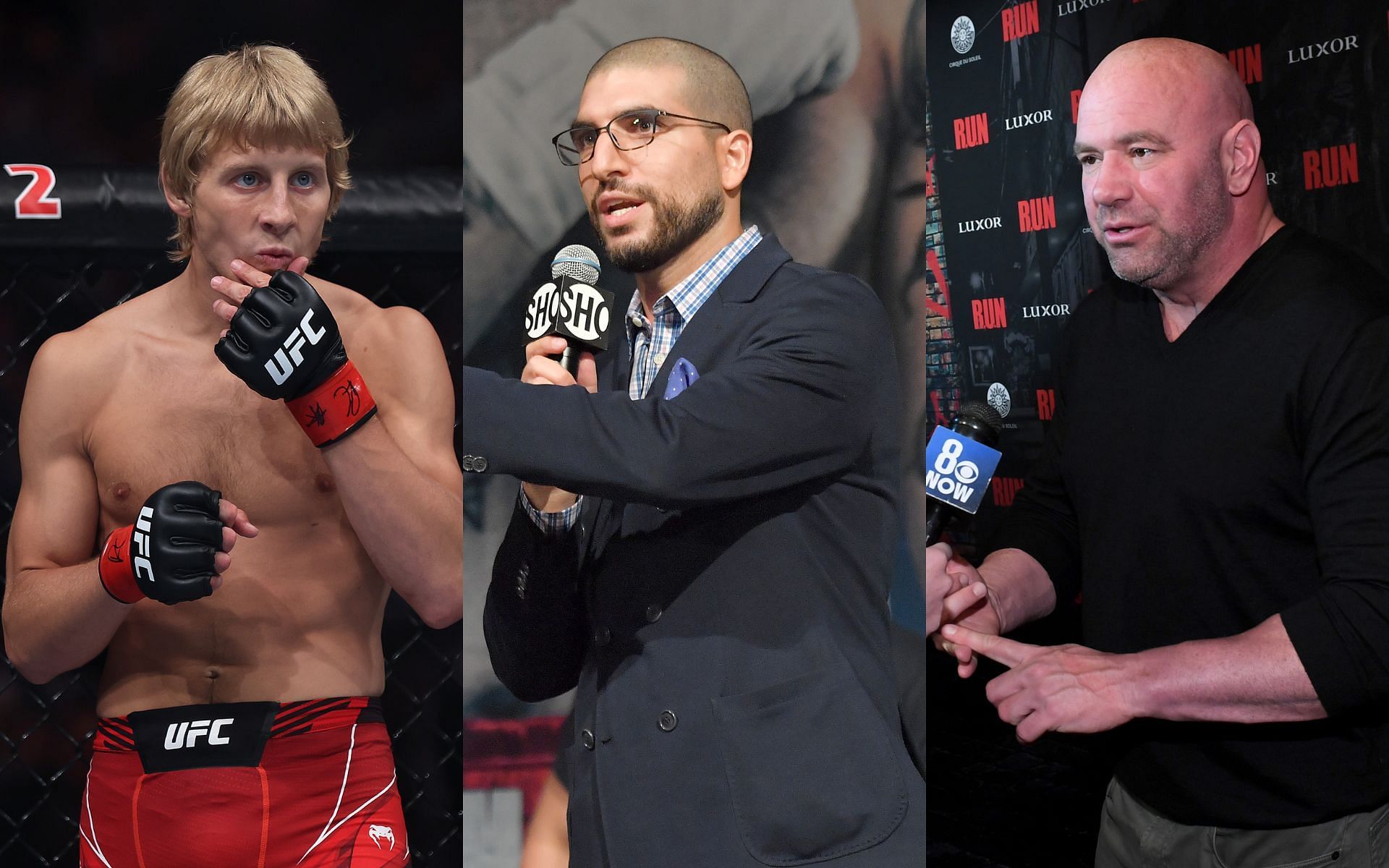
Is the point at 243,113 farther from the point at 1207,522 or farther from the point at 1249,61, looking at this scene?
the point at 1249,61

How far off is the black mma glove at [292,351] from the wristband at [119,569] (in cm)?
27

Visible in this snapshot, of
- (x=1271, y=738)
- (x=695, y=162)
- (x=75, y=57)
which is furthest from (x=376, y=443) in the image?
(x=75, y=57)

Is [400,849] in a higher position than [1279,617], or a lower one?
lower

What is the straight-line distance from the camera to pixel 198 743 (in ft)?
4.66

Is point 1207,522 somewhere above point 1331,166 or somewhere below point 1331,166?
below

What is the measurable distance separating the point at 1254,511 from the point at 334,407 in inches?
50.4

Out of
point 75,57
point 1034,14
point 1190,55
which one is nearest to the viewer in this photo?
point 1190,55

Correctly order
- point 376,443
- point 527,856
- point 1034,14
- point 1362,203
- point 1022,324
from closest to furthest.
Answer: point 527,856 → point 376,443 → point 1362,203 → point 1034,14 → point 1022,324

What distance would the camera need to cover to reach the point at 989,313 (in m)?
2.91

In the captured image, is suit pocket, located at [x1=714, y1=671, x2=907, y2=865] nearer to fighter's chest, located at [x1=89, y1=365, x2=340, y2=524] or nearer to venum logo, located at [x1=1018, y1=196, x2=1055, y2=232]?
fighter's chest, located at [x1=89, y1=365, x2=340, y2=524]

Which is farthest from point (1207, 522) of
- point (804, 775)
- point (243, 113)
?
point (243, 113)

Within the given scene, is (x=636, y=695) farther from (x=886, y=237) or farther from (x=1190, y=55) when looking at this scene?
(x=1190, y=55)

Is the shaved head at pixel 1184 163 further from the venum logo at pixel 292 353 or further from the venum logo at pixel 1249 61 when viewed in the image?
the venum logo at pixel 292 353

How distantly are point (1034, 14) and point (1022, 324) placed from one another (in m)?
0.76
